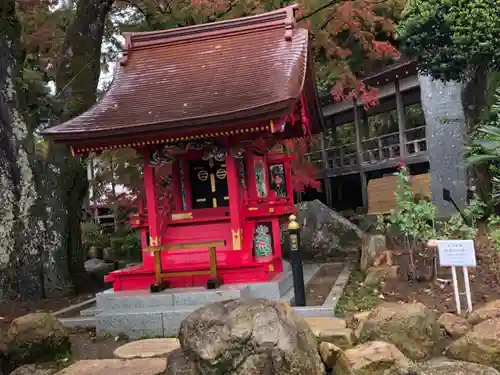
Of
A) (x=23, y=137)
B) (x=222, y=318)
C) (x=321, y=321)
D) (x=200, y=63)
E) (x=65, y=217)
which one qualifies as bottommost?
(x=321, y=321)

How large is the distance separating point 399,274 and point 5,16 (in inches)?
391

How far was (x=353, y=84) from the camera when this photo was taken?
1518 cm

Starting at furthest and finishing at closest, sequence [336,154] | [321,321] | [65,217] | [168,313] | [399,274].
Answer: [336,154], [65,217], [399,274], [168,313], [321,321]

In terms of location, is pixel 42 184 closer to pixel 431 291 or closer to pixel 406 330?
pixel 431 291

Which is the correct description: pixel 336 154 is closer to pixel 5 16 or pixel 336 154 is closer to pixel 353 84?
pixel 353 84

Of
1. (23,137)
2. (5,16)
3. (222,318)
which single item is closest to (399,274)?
(222,318)

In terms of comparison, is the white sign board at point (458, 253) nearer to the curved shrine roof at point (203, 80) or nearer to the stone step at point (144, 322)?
the curved shrine roof at point (203, 80)

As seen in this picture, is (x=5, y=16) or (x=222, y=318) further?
(x=5, y=16)

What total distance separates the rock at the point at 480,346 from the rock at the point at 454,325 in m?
0.38

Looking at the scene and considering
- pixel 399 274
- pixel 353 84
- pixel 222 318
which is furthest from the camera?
pixel 353 84

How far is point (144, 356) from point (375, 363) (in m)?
2.97

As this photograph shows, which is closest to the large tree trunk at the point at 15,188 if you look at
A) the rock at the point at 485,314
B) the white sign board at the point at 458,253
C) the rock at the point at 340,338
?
the rock at the point at 340,338

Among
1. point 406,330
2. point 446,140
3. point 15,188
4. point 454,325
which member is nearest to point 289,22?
point 454,325

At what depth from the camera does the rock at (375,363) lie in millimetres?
5055
